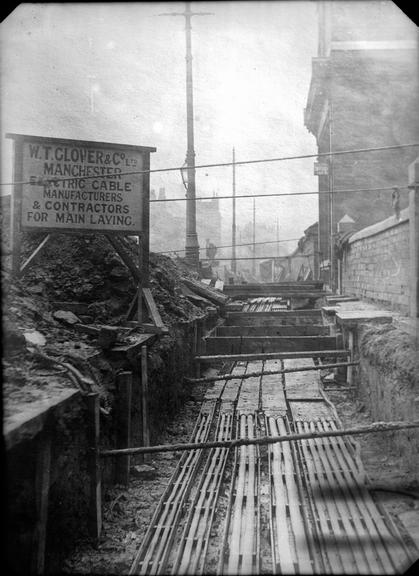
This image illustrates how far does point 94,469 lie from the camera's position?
3742 millimetres

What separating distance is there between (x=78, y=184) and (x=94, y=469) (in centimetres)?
325

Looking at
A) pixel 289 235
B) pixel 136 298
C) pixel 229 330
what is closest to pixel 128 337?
pixel 136 298

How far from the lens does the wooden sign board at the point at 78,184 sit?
17.3 ft

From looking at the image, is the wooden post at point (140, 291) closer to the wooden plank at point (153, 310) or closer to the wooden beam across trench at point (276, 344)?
the wooden plank at point (153, 310)

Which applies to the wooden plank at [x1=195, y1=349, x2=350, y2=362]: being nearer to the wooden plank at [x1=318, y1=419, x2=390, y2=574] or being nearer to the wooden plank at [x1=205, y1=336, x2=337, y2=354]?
the wooden plank at [x1=205, y1=336, x2=337, y2=354]

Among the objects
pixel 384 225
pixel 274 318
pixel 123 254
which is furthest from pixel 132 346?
pixel 274 318

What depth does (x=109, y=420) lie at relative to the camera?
4.38 m

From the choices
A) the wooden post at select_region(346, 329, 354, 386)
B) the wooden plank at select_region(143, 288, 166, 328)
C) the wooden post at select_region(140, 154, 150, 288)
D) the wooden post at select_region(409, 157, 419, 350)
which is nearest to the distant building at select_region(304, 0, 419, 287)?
the wooden post at select_region(346, 329, 354, 386)

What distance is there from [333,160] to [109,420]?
1836 centimetres

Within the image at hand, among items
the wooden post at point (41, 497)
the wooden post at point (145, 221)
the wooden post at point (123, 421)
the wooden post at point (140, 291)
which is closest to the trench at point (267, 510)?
the wooden post at point (123, 421)

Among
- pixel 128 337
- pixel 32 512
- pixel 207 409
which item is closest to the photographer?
pixel 32 512

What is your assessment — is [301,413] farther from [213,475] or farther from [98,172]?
[98,172]

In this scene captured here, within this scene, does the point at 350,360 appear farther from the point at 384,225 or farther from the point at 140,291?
the point at 140,291

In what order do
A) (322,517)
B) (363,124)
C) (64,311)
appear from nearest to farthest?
(322,517)
(64,311)
(363,124)
